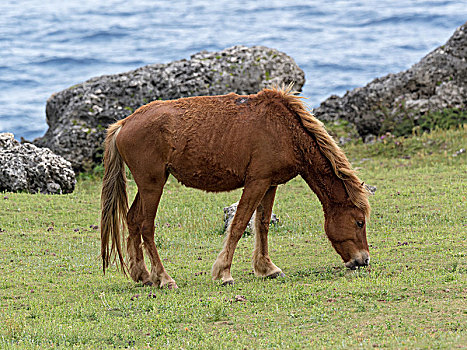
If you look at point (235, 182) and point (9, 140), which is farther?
point (9, 140)

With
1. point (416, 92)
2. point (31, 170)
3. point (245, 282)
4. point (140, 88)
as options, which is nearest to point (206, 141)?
point (245, 282)

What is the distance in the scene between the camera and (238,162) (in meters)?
8.68

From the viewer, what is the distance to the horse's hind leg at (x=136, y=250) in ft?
30.1

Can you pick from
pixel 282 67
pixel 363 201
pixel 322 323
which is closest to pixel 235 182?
pixel 363 201

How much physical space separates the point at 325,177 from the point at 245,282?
6.11ft

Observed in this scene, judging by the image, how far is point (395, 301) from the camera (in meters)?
7.06

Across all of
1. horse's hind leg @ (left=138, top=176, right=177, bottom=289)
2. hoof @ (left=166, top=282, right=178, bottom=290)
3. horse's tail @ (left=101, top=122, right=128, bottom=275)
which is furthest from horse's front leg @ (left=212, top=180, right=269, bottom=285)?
horse's tail @ (left=101, top=122, right=128, bottom=275)

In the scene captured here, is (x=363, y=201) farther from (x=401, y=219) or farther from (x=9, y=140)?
(x=9, y=140)

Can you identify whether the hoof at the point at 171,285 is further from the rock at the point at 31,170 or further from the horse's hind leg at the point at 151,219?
the rock at the point at 31,170

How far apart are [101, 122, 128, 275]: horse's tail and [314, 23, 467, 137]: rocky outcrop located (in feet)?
A: 44.7

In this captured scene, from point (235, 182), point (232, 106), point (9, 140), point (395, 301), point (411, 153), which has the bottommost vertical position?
point (411, 153)

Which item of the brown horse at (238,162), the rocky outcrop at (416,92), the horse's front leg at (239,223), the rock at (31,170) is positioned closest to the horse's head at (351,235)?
the brown horse at (238,162)

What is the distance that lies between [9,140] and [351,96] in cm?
1209

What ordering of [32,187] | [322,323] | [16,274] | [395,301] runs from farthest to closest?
[32,187] < [16,274] < [395,301] < [322,323]
